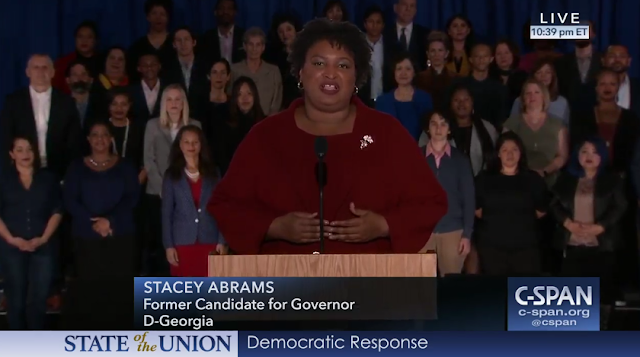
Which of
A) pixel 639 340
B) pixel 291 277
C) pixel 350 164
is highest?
pixel 350 164

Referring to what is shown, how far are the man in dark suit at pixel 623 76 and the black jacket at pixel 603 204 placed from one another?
0.73 metres

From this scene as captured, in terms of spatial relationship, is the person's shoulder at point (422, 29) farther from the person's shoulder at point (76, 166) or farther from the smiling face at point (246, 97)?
the person's shoulder at point (76, 166)

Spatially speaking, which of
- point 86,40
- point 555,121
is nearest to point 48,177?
point 86,40

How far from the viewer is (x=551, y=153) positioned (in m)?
7.17

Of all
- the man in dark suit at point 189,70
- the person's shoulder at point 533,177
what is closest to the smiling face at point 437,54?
the person's shoulder at point 533,177

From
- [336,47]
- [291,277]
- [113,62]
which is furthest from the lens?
[113,62]

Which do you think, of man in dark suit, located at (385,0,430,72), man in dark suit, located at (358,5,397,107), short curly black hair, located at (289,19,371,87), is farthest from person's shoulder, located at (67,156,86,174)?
short curly black hair, located at (289,19,371,87)

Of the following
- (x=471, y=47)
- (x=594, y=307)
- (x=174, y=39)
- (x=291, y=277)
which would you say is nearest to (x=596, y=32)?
(x=471, y=47)

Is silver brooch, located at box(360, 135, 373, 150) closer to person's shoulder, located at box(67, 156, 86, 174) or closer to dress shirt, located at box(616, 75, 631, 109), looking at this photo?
person's shoulder, located at box(67, 156, 86, 174)

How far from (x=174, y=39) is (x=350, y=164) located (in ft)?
9.62

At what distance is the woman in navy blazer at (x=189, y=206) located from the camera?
22.6ft

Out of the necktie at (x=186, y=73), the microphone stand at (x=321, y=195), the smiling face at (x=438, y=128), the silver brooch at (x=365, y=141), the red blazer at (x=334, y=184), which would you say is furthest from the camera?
the necktie at (x=186, y=73)

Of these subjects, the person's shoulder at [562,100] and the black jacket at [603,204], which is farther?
the person's shoulder at [562,100]

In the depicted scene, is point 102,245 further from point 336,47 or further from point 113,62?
point 336,47
